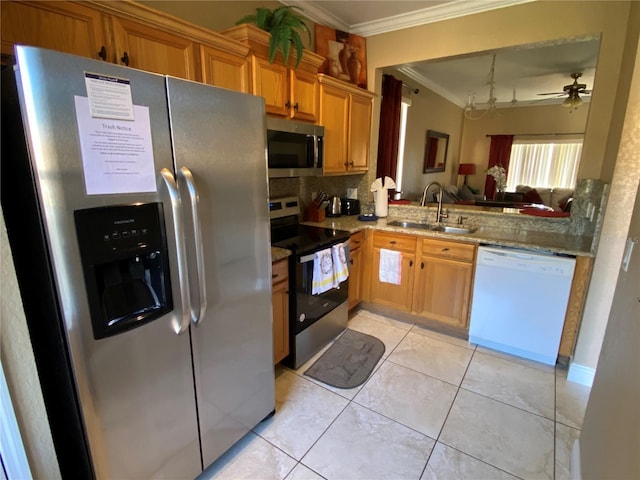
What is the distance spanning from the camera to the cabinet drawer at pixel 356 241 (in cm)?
286

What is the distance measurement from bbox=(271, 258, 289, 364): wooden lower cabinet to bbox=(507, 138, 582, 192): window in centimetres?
733

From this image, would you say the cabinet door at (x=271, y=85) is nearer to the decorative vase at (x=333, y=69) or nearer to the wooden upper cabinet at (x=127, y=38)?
the wooden upper cabinet at (x=127, y=38)

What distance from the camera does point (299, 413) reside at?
195cm

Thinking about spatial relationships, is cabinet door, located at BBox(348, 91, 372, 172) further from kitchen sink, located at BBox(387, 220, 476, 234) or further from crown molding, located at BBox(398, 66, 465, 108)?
crown molding, located at BBox(398, 66, 465, 108)

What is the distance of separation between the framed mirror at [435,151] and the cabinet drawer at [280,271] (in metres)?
4.43

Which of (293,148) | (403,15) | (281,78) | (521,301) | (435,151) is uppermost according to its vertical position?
(403,15)

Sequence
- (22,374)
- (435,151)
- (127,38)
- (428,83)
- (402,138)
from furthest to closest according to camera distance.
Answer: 1. (435,151)
2. (428,83)
3. (402,138)
4. (127,38)
5. (22,374)

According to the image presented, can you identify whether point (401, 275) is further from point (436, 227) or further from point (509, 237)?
point (509, 237)

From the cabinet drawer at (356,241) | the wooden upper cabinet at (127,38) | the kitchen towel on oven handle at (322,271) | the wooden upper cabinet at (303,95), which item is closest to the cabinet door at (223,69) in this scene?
the wooden upper cabinet at (127,38)

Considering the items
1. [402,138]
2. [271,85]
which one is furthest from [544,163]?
[271,85]

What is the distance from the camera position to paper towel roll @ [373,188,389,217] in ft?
11.0

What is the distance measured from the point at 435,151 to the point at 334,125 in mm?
3926

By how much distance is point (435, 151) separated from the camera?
20.1 feet

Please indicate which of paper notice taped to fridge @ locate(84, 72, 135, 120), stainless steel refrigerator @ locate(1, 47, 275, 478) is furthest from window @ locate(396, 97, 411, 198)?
paper notice taped to fridge @ locate(84, 72, 135, 120)
